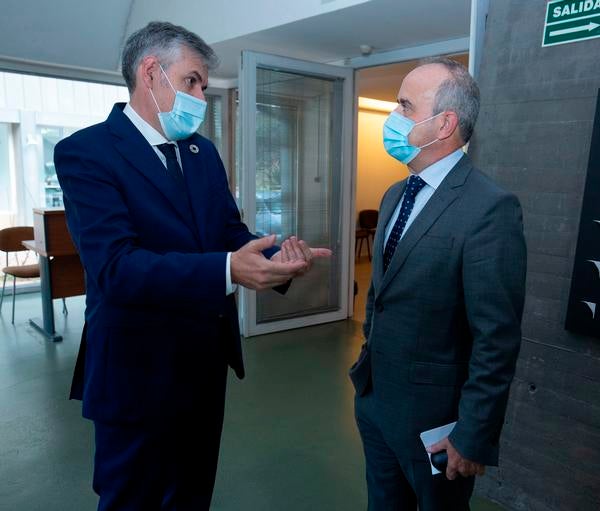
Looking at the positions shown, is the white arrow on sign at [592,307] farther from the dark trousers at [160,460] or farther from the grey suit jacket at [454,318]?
the dark trousers at [160,460]

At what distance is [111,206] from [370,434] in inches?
39.7

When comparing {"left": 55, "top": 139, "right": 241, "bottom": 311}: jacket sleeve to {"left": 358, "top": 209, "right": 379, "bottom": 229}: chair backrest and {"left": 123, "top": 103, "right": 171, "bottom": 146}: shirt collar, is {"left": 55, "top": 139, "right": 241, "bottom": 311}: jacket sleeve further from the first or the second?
{"left": 358, "top": 209, "right": 379, "bottom": 229}: chair backrest

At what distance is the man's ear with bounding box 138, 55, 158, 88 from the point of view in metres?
1.45

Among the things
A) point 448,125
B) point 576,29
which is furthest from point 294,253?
point 576,29

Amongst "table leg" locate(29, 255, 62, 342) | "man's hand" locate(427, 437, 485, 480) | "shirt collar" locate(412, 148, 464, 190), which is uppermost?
"shirt collar" locate(412, 148, 464, 190)

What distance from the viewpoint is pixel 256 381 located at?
3.70 m

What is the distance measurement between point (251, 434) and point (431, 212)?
2.07 m

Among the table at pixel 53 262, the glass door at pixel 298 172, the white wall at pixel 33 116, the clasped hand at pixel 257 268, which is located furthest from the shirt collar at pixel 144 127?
the white wall at pixel 33 116

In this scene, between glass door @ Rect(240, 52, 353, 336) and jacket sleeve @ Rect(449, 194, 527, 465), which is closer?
jacket sleeve @ Rect(449, 194, 527, 465)

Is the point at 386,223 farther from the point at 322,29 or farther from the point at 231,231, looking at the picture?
the point at 322,29

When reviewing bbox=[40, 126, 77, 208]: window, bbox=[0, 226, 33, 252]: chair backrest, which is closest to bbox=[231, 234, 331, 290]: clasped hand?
bbox=[0, 226, 33, 252]: chair backrest

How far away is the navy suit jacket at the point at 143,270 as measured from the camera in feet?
3.94

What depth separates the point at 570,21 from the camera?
6.36ft

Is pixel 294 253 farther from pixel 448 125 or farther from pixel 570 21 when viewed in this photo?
pixel 570 21
